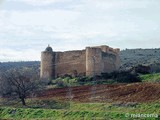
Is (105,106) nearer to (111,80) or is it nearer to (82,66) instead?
(111,80)

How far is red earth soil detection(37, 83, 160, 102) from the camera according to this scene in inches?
1097

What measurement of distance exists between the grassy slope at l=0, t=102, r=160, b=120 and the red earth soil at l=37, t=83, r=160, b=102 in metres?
1.88

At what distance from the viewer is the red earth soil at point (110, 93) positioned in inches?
1097

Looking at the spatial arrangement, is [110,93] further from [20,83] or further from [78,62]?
[78,62]

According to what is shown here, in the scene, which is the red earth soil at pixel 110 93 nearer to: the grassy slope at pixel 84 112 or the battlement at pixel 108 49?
the grassy slope at pixel 84 112

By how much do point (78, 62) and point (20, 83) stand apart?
17.7 metres

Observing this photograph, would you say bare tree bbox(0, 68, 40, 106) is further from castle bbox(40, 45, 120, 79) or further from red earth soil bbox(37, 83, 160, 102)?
castle bbox(40, 45, 120, 79)

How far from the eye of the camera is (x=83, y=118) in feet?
77.8

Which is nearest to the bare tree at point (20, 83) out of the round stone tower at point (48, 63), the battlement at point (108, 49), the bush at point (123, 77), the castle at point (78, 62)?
the bush at point (123, 77)

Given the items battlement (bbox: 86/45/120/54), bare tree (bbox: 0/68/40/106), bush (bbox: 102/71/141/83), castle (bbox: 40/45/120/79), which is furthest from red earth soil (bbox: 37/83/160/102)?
battlement (bbox: 86/45/120/54)

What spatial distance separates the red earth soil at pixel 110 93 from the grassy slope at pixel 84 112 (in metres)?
1.88

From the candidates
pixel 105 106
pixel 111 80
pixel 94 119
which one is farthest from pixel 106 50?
pixel 94 119

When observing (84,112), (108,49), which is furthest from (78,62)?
(84,112)

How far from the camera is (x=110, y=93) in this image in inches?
1223
